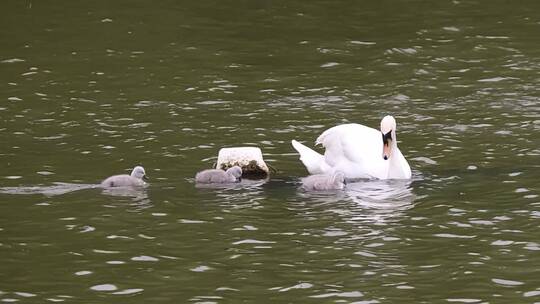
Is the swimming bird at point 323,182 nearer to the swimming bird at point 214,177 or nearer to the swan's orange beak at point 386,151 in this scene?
the swan's orange beak at point 386,151

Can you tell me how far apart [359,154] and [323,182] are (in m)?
1.09

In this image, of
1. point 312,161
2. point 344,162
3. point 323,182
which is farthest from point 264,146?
point 323,182

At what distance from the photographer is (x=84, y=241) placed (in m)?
14.3

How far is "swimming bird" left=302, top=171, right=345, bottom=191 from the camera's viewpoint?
1622 cm

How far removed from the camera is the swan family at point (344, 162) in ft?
53.5

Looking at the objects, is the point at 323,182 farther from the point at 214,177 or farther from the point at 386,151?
the point at 214,177

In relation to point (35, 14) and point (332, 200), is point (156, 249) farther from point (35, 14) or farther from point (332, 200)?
point (35, 14)

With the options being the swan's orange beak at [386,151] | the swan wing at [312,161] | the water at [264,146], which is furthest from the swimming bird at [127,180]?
the swan's orange beak at [386,151]

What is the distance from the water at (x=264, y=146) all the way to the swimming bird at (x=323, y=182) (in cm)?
17

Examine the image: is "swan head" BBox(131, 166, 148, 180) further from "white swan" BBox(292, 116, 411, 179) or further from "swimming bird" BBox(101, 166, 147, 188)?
"white swan" BBox(292, 116, 411, 179)

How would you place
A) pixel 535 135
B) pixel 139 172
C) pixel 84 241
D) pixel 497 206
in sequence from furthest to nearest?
pixel 535 135 → pixel 139 172 → pixel 497 206 → pixel 84 241

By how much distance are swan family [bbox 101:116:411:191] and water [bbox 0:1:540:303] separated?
178mm

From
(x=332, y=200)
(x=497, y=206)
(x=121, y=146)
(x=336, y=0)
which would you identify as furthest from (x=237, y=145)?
(x=336, y=0)

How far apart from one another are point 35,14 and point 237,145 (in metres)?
9.87
